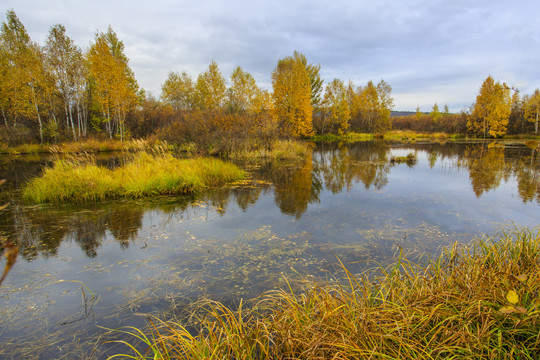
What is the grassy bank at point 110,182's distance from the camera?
7.76m

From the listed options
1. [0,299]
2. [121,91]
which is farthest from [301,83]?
[0,299]

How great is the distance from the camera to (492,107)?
3312 cm

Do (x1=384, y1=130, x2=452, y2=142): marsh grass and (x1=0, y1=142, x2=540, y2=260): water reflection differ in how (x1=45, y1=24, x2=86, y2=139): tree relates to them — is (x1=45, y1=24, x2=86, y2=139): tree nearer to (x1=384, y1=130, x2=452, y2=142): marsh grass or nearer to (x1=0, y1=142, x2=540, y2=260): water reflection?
(x1=0, y1=142, x2=540, y2=260): water reflection

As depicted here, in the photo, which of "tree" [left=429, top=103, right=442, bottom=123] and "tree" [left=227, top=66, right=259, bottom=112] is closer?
"tree" [left=227, top=66, right=259, bottom=112]

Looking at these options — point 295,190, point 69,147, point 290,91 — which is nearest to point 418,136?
point 290,91

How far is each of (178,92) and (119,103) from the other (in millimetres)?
14657

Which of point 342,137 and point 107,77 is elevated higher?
point 107,77

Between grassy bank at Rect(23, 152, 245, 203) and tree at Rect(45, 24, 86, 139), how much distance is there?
1700 cm

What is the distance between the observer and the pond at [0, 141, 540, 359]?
318 centimetres

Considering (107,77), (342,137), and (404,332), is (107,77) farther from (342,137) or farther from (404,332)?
(342,137)

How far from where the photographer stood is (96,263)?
4.36 m

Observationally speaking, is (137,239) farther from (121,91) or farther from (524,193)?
(121,91)

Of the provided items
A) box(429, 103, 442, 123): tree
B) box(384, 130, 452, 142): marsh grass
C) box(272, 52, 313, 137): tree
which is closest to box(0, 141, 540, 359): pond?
box(272, 52, 313, 137): tree

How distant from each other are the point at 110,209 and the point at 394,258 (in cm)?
673
